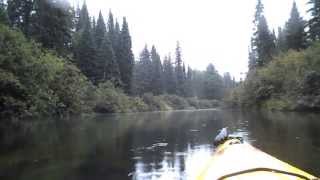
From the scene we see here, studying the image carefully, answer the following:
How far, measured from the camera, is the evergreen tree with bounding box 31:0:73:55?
171 ft

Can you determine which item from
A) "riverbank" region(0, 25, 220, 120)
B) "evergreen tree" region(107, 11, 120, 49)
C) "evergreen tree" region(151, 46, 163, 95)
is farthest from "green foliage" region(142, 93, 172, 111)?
"riverbank" region(0, 25, 220, 120)

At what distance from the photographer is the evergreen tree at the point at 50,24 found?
171 feet

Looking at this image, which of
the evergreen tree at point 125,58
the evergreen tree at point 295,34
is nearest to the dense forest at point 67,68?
the evergreen tree at point 125,58

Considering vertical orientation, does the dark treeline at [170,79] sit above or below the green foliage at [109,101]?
above

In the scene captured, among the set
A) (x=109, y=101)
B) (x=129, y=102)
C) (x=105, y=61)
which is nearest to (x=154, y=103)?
(x=129, y=102)

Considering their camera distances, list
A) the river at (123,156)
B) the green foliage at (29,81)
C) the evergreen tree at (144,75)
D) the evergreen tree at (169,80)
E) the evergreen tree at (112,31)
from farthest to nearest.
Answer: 1. the evergreen tree at (169,80)
2. the evergreen tree at (144,75)
3. the evergreen tree at (112,31)
4. the green foliage at (29,81)
5. the river at (123,156)

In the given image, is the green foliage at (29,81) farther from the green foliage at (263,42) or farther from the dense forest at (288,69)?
the green foliage at (263,42)

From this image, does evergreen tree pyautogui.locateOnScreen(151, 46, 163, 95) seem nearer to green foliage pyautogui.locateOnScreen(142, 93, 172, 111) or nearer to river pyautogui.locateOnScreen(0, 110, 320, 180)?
green foliage pyautogui.locateOnScreen(142, 93, 172, 111)

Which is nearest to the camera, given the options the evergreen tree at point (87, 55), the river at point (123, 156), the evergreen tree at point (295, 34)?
the river at point (123, 156)

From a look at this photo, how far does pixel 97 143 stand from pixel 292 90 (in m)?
33.1

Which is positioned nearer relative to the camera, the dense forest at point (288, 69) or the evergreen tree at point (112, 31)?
the dense forest at point (288, 69)

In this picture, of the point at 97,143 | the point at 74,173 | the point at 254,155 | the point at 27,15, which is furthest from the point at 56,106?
the point at 254,155

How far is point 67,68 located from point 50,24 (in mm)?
7583

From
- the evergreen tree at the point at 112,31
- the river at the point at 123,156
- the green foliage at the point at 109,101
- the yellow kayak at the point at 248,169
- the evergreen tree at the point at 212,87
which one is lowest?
the river at the point at 123,156
